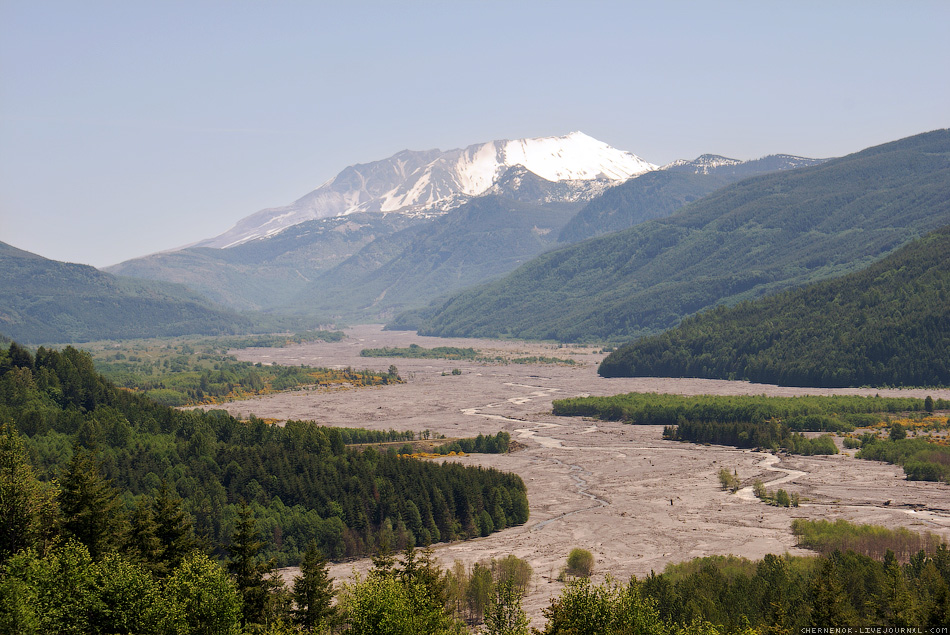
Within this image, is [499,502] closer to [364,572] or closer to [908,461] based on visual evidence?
[364,572]

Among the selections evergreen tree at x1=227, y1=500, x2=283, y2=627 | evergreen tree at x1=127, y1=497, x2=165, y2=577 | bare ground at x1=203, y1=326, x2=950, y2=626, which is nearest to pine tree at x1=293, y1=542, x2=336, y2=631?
evergreen tree at x1=227, y1=500, x2=283, y2=627

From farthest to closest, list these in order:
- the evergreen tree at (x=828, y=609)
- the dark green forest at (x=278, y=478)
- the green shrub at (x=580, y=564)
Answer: the dark green forest at (x=278, y=478) < the green shrub at (x=580, y=564) < the evergreen tree at (x=828, y=609)

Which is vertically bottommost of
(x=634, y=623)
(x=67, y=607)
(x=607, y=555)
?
(x=607, y=555)

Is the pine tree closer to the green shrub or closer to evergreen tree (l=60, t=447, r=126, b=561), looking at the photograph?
evergreen tree (l=60, t=447, r=126, b=561)

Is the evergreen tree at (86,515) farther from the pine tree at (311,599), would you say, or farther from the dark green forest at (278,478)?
the dark green forest at (278,478)

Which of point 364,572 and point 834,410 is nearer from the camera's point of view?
point 364,572

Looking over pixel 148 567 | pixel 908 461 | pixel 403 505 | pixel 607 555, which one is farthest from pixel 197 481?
pixel 908 461

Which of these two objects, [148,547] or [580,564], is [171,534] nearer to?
[148,547]

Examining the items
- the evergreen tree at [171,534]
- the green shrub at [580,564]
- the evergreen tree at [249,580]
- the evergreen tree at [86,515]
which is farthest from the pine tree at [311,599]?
the green shrub at [580,564]
